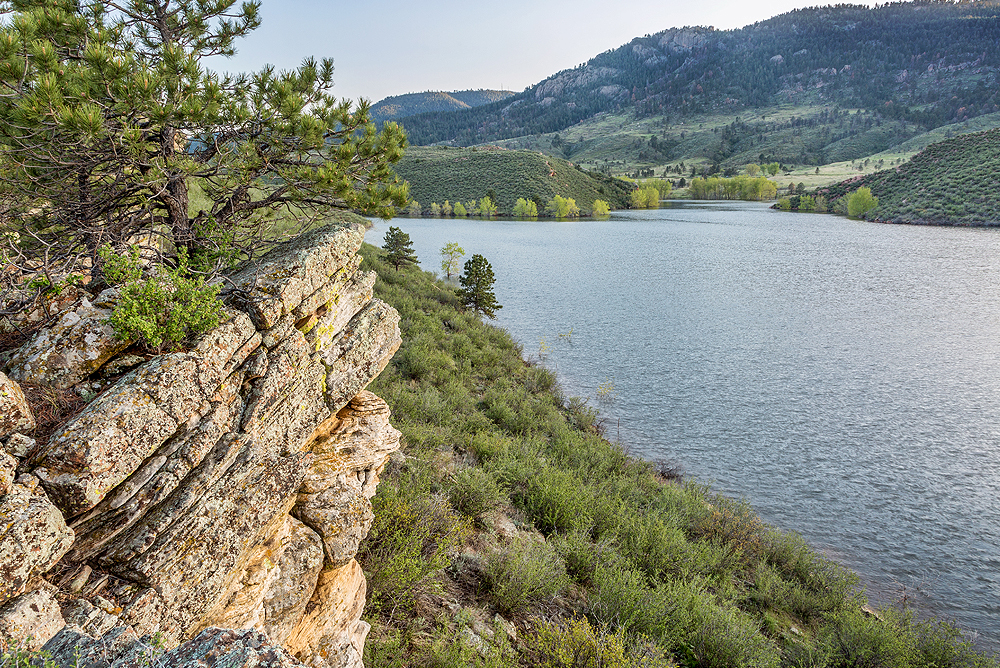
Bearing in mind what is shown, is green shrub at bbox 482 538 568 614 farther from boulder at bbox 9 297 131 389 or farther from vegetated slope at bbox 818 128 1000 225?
vegetated slope at bbox 818 128 1000 225

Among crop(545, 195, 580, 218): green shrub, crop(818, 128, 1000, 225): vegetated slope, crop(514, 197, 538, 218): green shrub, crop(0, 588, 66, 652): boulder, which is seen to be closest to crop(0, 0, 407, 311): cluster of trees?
crop(0, 588, 66, 652): boulder

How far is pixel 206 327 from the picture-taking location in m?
3.91

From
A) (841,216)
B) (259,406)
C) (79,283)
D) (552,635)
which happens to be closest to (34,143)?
(79,283)

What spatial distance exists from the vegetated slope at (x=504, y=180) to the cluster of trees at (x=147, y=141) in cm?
8334

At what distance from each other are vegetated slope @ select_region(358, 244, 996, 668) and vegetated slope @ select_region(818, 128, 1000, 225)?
65.8 m

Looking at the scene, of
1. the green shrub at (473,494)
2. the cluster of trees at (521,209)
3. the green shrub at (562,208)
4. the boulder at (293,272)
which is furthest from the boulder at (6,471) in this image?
the green shrub at (562,208)

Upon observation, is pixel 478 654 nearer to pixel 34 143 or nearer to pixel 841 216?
pixel 34 143

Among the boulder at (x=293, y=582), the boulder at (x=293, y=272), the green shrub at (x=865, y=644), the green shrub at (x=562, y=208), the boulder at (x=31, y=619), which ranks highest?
the green shrub at (x=562, y=208)

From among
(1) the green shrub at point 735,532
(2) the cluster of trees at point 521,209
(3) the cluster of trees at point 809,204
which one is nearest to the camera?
(1) the green shrub at point 735,532

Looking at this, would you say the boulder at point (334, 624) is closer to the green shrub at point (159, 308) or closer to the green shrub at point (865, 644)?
the green shrub at point (159, 308)

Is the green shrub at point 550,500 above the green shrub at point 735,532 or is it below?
above

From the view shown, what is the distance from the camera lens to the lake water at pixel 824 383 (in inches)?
396

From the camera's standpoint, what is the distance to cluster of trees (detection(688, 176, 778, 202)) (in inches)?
4166

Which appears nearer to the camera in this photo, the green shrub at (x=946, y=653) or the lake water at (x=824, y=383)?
the green shrub at (x=946, y=653)
